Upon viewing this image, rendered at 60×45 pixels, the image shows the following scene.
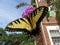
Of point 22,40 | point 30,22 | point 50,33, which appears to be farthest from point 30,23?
point 50,33

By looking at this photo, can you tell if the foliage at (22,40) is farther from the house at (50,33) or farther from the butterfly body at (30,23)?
the butterfly body at (30,23)

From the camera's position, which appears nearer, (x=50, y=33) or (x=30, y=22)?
(x=30, y=22)

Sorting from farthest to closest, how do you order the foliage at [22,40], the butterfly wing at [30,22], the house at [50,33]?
1. the house at [50,33]
2. the foliage at [22,40]
3. the butterfly wing at [30,22]

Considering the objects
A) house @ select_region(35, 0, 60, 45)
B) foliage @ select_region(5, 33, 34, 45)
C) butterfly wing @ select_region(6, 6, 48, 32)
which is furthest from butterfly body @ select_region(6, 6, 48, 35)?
house @ select_region(35, 0, 60, 45)

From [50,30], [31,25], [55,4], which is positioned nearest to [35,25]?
[31,25]

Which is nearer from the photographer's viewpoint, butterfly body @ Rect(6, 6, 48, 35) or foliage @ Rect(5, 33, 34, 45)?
butterfly body @ Rect(6, 6, 48, 35)

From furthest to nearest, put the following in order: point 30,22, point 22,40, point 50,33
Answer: point 50,33, point 22,40, point 30,22

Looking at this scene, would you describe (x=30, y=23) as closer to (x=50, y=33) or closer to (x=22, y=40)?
(x=22, y=40)

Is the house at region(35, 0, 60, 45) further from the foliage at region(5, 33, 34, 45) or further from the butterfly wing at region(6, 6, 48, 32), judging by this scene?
the butterfly wing at region(6, 6, 48, 32)

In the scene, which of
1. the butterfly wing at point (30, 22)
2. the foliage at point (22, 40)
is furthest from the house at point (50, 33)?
the butterfly wing at point (30, 22)
